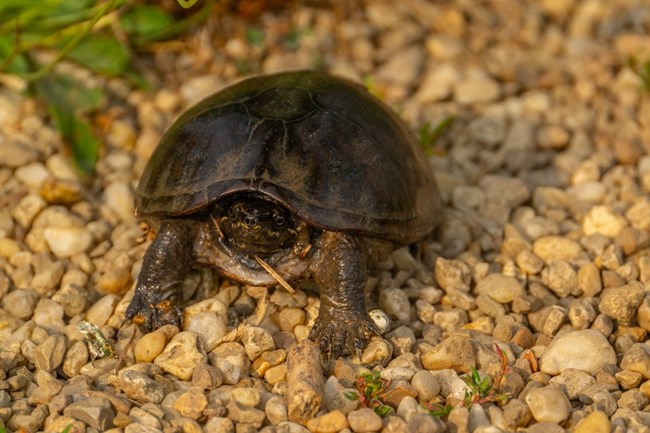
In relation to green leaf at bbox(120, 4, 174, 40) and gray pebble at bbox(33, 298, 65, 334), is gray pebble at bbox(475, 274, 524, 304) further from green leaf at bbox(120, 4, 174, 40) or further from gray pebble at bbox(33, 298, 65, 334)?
green leaf at bbox(120, 4, 174, 40)

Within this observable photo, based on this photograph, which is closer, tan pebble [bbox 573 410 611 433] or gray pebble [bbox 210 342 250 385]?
tan pebble [bbox 573 410 611 433]

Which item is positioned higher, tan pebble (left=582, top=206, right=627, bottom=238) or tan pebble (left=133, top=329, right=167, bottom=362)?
tan pebble (left=133, top=329, right=167, bottom=362)

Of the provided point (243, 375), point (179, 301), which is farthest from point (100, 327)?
Answer: point (243, 375)

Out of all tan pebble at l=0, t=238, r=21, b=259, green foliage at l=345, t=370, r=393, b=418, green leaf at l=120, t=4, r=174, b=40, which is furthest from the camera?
green leaf at l=120, t=4, r=174, b=40

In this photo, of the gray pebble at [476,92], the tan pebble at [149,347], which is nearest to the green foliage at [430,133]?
the gray pebble at [476,92]

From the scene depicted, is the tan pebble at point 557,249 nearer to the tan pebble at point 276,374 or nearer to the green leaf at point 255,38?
the tan pebble at point 276,374

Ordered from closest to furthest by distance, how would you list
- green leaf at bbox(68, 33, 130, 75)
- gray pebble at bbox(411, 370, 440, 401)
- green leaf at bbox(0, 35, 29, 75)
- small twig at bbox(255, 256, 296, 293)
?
gray pebble at bbox(411, 370, 440, 401) → small twig at bbox(255, 256, 296, 293) → green leaf at bbox(0, 35, 29, 75) → green leaf at bbox(68, 33, 130, 75)

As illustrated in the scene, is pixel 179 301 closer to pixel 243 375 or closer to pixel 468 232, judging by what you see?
pixel 243 375

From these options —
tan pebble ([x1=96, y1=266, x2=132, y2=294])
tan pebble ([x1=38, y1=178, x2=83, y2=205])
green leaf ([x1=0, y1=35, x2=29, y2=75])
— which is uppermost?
green leaf ([x1=0, y1=35, x2=29, y2=75])

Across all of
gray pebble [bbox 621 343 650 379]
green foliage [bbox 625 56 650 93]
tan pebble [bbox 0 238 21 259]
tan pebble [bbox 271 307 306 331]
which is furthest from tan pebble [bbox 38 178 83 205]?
green foliage [bbox 625 56 650 93]
